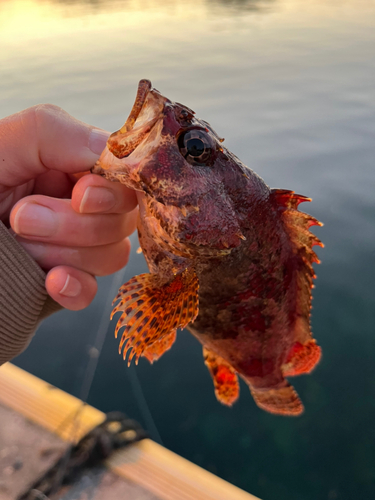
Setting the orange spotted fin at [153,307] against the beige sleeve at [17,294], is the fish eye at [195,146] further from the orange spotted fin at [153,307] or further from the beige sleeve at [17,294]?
the beige sleeve at [17,294]

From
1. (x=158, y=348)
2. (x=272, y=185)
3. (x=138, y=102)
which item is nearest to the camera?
(x=138, y=102)

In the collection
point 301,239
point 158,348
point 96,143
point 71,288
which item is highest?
point 96,143

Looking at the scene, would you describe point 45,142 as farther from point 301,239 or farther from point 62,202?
point 301,239

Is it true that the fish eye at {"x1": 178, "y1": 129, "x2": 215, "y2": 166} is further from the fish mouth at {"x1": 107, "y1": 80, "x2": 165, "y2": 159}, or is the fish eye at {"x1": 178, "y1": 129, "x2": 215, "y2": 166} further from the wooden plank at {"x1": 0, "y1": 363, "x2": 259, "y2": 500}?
the wooden plank at {"x1": 0, "y1": 363, "x2": 259, "y2": 500}

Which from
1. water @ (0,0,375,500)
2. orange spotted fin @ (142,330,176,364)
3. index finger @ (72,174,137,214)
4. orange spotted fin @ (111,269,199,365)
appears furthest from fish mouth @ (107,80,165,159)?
water @ (0,0,375,500)

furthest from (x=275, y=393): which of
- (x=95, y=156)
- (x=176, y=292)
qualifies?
(x=95, y=156)

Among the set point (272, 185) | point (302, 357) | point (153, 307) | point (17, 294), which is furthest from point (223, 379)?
point (272, 185)

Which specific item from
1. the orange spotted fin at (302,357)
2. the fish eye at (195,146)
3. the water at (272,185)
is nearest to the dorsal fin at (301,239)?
the orange spotted fin at (302,357)
